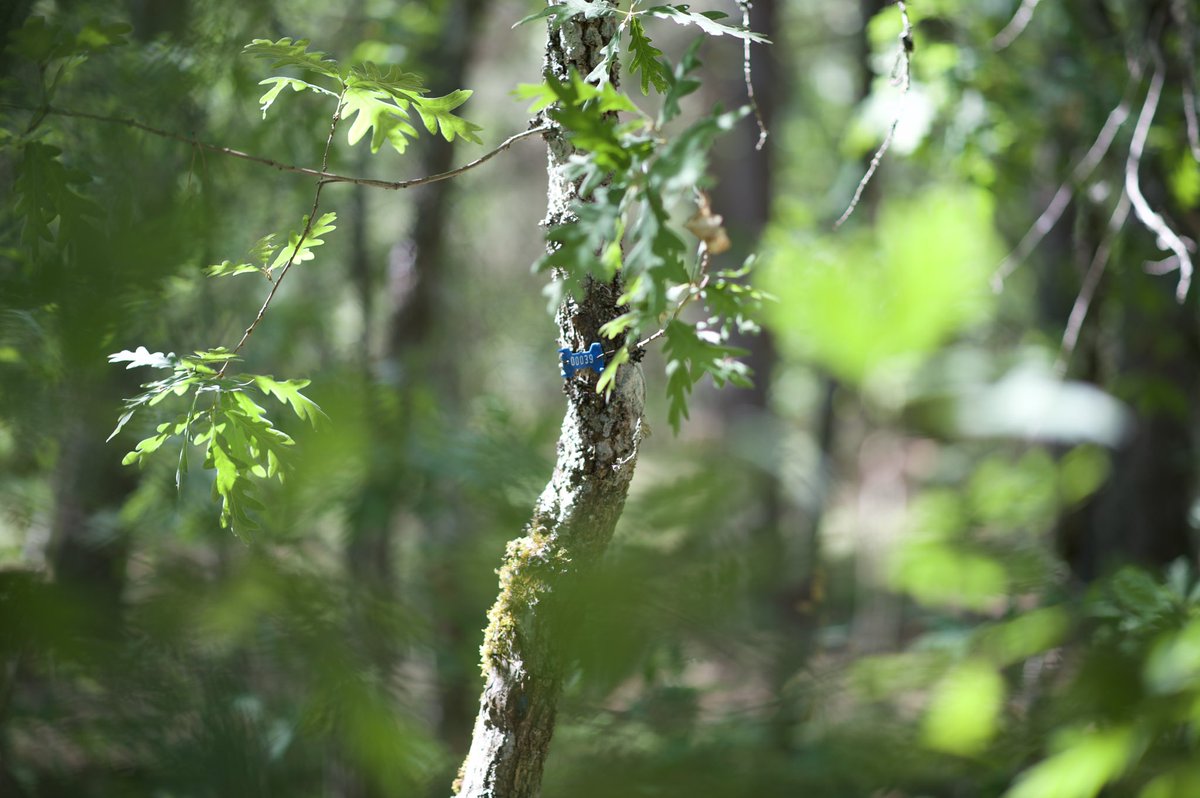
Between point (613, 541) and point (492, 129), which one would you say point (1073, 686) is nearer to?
point (613, 541)

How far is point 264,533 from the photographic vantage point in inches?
Result: 68.1

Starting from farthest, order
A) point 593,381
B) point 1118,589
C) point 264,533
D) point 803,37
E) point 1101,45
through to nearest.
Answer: point 803,37 < point 1101,45 < point 1118,589 < point 264,533 < point 593,381

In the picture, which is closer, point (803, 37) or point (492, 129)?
point (492, 129)

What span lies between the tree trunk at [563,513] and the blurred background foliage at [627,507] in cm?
8

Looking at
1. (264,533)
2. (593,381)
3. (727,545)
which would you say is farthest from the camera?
(264,533)

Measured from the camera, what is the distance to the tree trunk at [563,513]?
5.02 ft

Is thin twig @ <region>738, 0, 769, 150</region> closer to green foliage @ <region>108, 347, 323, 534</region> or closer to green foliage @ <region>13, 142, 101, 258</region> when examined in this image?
green foliage @ <region>108, 347, 323, 534</region>

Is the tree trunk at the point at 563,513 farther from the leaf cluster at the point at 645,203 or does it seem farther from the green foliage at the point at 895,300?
the green foliage at the point at 895,300

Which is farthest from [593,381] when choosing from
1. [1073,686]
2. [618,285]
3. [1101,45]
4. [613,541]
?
[1101,45]

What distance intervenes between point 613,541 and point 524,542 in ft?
0.51

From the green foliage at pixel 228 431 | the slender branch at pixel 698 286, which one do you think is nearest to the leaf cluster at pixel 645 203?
the slender branch at pixel 698 286

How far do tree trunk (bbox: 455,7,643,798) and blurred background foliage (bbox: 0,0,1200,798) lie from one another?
83 millimetres

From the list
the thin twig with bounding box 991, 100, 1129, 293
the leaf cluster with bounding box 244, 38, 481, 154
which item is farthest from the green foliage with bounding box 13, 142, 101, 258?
the thin twig with bounding box 991, 100, 1129, 293

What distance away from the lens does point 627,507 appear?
4.95ft
